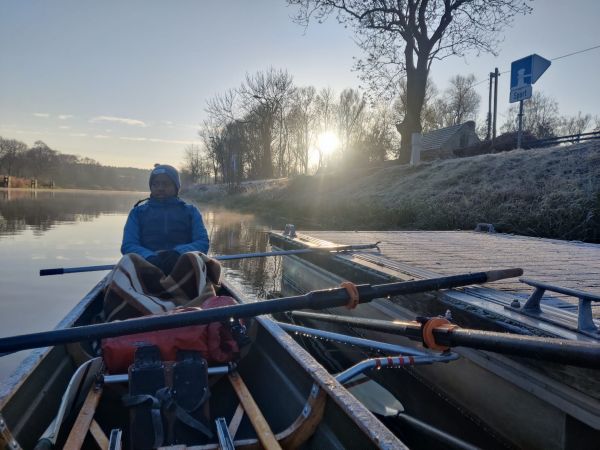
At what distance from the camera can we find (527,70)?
494 inches

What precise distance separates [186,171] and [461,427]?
292 ft

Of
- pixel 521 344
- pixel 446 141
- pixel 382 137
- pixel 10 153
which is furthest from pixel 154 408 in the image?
pixel 10 153

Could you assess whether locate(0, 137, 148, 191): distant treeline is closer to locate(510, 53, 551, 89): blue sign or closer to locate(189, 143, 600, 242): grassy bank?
locate(189, 143, 600, 242): grassy bank

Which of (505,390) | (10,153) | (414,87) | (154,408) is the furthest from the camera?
(10,153)

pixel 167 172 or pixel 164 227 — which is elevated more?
pixel 167 172

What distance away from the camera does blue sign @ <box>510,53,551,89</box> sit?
12.1 meters

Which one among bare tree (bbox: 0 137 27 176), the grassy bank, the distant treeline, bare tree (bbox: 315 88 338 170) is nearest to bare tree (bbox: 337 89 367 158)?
bare tree (bbox: 315 88 338 170)

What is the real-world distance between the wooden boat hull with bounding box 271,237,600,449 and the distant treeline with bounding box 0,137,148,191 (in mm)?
85265

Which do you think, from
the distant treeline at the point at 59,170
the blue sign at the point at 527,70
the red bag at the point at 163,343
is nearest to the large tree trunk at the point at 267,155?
the blue sign at the point at 527,70

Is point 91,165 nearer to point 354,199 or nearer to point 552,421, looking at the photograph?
point 354,199

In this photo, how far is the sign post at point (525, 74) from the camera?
1216 cm

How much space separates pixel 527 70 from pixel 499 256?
10.1 m

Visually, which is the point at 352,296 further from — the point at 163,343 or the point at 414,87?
the point at 414,87

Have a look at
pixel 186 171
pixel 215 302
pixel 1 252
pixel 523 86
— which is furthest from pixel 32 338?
pixel 186 171
